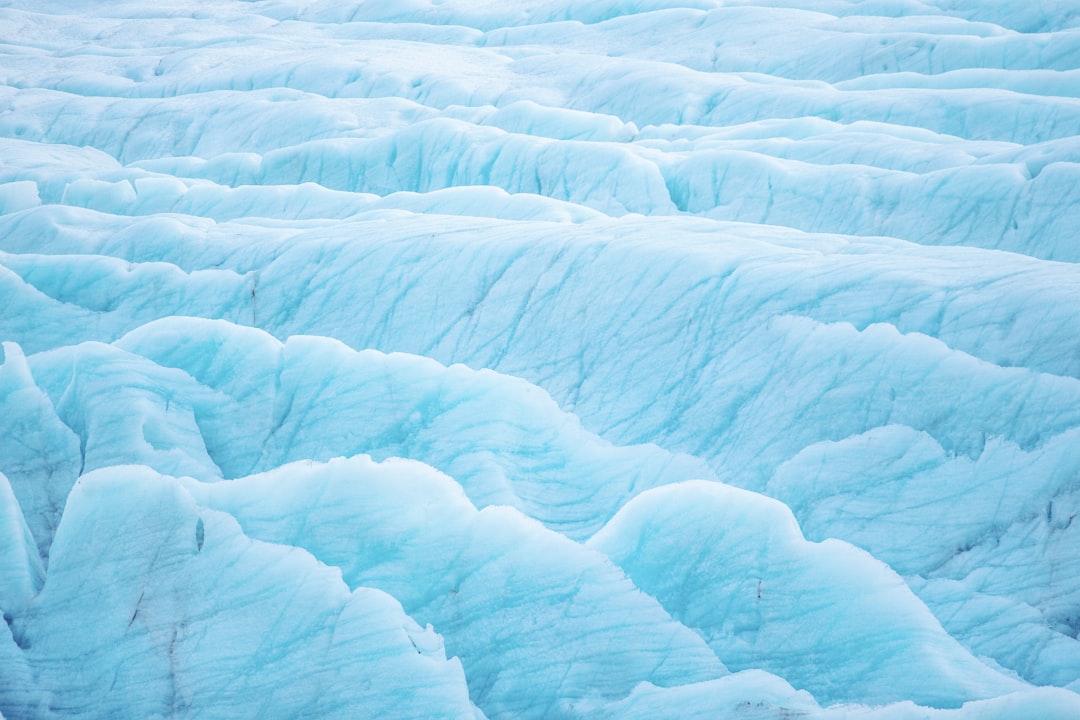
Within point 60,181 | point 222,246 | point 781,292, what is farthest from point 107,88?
point 781,292

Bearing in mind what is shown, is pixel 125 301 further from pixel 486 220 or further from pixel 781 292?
pixel 781 292

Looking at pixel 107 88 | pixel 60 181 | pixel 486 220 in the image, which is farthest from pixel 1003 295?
pixel 107 88

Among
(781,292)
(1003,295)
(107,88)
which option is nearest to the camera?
(1003,295)

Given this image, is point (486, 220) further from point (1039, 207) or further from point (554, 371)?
point (1039, 207)

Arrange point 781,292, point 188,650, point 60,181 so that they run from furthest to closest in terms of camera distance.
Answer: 1. point 60,181
2. point 781,292
3. point 188,650

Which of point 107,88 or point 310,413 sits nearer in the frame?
point 310,413

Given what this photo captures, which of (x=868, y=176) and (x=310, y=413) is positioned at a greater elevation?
(x=868, y=176)

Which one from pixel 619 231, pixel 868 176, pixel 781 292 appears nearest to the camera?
pixel 781 292
